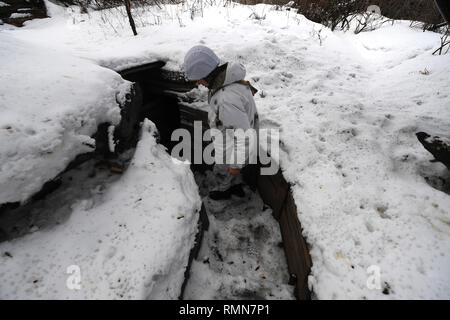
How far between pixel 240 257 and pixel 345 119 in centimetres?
214

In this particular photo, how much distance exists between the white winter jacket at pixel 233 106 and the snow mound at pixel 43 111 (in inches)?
39.8

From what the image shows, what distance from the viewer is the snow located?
Answer: 139 cm

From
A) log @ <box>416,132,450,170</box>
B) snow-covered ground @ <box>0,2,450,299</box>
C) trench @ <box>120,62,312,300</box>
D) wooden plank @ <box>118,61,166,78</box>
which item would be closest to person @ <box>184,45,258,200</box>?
snow-covered ground @ <box>0,2,450,299</box>

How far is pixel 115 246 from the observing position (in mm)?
1644

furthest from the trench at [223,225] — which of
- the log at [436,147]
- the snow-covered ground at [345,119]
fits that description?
the log at [436,147]

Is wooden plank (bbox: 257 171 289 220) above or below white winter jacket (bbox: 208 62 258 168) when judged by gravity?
below

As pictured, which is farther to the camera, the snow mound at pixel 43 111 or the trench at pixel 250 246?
the trench at pixel 250 246

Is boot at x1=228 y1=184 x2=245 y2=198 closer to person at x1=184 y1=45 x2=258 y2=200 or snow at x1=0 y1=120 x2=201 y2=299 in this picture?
person at x1=184 y1=45 x2=258 y2=200

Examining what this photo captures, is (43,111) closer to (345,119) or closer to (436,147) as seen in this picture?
(345,119)

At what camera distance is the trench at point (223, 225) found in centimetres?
174

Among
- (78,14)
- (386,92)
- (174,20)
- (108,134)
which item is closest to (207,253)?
(108,134)

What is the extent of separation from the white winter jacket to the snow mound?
1.01 meters

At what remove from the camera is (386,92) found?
10.2ft

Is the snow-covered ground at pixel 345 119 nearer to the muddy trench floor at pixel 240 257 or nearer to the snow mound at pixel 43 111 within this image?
the snow mound at pixel 43 111
